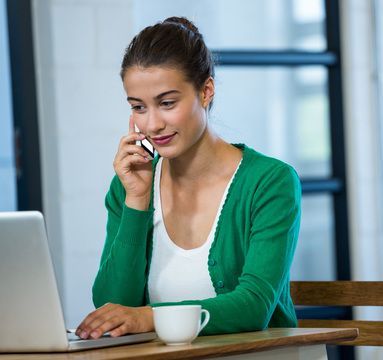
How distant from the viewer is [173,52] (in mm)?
2143

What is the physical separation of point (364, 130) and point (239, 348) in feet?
8.70

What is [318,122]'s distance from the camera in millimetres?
4223

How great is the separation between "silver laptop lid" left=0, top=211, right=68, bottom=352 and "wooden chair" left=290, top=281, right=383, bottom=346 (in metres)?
0.70

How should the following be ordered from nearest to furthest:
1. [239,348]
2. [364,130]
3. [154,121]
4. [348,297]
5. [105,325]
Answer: [239,348] < [105,325] < [154,121] < [348,297] < [364,130]

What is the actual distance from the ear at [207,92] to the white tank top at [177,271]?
0.17 metres

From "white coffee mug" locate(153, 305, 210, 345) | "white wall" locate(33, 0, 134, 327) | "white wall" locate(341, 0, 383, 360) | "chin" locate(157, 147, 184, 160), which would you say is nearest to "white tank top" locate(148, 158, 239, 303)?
"chin" locate(157, 147, 184, 160)

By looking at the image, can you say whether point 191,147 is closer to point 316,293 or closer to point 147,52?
point 147,52

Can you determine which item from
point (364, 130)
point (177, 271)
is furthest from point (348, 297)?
point (364, 130)

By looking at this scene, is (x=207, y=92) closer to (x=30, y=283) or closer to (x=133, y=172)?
(x=133, y=172)

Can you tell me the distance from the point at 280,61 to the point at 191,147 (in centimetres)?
190

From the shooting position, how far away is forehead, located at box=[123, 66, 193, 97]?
2068 mm

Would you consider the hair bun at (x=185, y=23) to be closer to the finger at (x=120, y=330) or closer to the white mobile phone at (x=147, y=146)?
the white mobile phone at (x=147, y=146)

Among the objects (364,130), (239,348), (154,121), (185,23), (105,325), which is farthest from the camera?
(364,130)

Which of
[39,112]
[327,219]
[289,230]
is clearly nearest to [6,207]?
[39,112]
